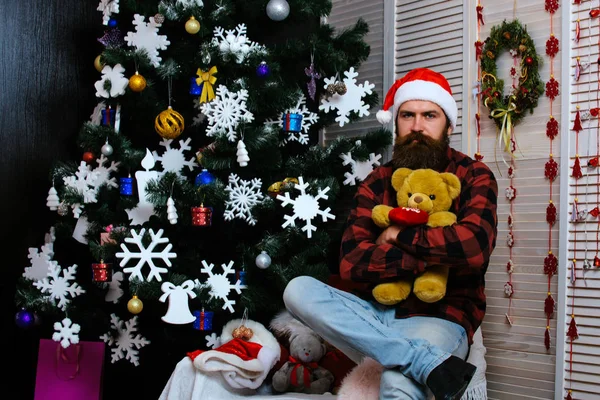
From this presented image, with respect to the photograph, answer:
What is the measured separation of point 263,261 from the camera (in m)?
2.19

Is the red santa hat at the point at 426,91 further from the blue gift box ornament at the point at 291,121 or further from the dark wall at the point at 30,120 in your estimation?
the dark wall at the point at 30,120

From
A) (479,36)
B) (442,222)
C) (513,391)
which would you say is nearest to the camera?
(442,222)

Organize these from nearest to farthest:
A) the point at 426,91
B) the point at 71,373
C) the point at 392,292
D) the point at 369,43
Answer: the point at 392,292
the point at 426,91
the point at 71,373
the point at 369,43

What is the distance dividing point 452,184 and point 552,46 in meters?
0.73

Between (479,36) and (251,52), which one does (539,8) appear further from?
(251,52)

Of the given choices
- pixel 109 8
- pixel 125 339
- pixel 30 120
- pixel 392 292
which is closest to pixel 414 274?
pixel 392 292

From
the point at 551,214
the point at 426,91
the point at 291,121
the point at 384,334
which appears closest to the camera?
the point at 384,334

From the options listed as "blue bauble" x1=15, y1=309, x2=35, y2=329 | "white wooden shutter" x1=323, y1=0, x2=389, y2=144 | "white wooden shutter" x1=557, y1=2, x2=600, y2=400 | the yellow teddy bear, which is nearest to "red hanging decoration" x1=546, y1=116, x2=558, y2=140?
"white wooden shutter" x1=557, y1=2, x2=600, y2=400

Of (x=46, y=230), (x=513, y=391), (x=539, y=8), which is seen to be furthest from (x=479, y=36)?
(x=46, y=230)

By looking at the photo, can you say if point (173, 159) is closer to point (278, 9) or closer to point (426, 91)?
point (278, 9)

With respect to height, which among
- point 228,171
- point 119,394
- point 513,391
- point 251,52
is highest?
point 251,52

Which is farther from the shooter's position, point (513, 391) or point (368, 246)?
point (513, 391)

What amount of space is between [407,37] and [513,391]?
4.89 feet

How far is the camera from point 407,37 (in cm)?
266
